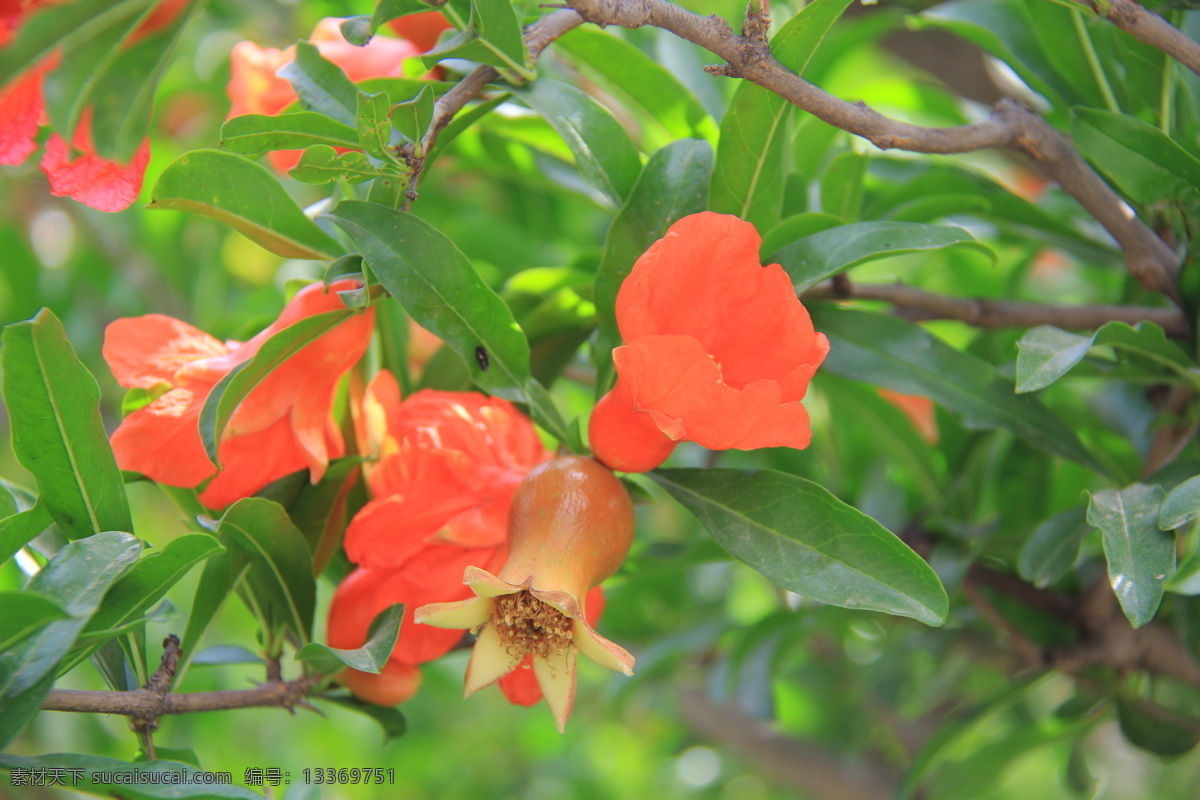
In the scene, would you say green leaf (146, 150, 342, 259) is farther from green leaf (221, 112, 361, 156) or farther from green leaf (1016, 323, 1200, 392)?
green leaf (1016, 323, 1200, 392)

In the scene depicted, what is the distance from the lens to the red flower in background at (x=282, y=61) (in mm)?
815

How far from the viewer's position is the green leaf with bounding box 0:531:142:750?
1.68 ft

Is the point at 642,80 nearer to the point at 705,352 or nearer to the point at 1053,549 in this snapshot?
the point at 705,352

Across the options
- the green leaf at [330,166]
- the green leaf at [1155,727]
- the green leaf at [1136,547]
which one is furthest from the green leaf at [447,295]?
the green leaf at [1155,727]

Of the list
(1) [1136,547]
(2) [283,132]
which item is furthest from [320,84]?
(1) [1136,547]

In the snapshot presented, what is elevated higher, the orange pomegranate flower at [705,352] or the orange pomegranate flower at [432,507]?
the orange pomegranate flower at [705,352]

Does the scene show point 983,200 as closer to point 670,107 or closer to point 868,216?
point 868,216

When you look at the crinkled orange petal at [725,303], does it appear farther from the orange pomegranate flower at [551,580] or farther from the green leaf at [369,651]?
the green leaf at [369,651]

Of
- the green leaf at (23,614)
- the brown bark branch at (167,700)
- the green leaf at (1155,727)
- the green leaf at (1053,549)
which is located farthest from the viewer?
the green leaf at (1155,727)

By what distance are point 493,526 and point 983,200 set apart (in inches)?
21.4

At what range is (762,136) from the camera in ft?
2.12

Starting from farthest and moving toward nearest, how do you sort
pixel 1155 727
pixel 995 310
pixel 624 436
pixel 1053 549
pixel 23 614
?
pixel 1155 727 → pixel 995 310 → pixel 1053 549 → pixel 624 436 → pixel 23 614

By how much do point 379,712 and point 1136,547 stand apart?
56cm

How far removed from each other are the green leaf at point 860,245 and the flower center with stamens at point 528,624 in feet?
0.92
